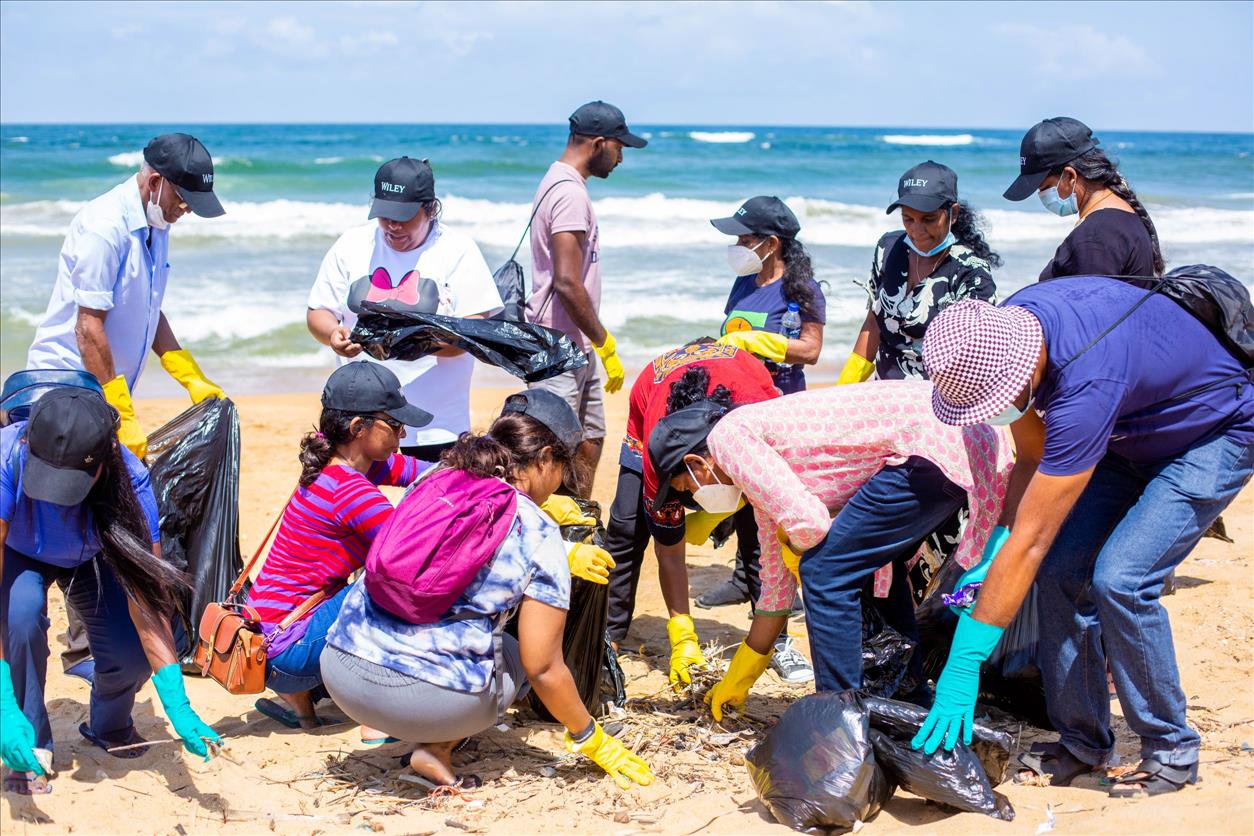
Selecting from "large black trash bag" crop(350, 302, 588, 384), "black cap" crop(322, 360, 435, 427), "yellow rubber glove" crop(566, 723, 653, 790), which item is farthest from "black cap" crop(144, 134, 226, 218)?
"yellow rubber glove" crop(566, 723, 653, 790)

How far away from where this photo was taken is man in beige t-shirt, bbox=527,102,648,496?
4.77m

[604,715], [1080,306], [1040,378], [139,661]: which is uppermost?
[1080,306]

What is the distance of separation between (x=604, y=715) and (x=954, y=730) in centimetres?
127

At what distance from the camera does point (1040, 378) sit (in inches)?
108

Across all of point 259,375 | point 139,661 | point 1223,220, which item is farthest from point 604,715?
point 1223,220

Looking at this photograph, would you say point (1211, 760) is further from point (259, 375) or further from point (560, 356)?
point (259, 375)

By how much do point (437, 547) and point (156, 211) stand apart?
187 cm

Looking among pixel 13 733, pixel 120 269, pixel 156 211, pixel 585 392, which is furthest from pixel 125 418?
pixel 585 392

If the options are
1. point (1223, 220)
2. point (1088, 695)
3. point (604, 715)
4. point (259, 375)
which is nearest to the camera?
point (1088, 695)

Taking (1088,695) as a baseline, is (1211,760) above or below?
below

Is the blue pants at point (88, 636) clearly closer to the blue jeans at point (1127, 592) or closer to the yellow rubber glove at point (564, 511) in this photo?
the yellow rubber glove at point (564, 511)

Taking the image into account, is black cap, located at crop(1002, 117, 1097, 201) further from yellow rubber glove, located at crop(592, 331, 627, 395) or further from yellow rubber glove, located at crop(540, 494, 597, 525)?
yellow rubber glove, located at crop(592, 331, 627, 395)

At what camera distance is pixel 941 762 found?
9.60 ft

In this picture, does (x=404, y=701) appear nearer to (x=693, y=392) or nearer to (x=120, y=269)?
(x=693, y=392)
